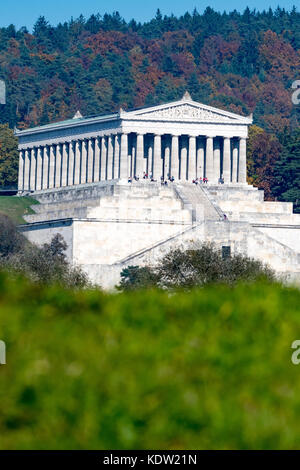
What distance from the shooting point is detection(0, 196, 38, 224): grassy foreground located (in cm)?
10862

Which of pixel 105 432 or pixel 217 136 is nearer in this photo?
pixel 105 432

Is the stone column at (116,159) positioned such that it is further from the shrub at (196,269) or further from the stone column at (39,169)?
the shrub at (196,269)

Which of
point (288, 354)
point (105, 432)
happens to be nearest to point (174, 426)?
point (105, 432)

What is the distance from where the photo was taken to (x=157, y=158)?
115938 millimetres

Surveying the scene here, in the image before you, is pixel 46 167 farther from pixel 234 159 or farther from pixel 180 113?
pixel 234 159

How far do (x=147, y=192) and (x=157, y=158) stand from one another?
11.5m

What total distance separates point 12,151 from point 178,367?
129 metres

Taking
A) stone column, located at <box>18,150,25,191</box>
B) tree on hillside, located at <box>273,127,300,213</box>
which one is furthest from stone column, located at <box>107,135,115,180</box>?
tree on hillside, located at <box>273,127,300,213</box>

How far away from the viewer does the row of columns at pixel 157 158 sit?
11569cm

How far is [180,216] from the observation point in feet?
338

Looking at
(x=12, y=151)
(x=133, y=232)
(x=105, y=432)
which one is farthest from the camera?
(x=12, y=151)

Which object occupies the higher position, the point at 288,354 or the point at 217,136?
the point at 217,136

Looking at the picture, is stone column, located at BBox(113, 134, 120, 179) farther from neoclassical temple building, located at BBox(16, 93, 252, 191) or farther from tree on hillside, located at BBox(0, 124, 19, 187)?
tree on hillside, located at BBox(0, 124, 19, 187)
